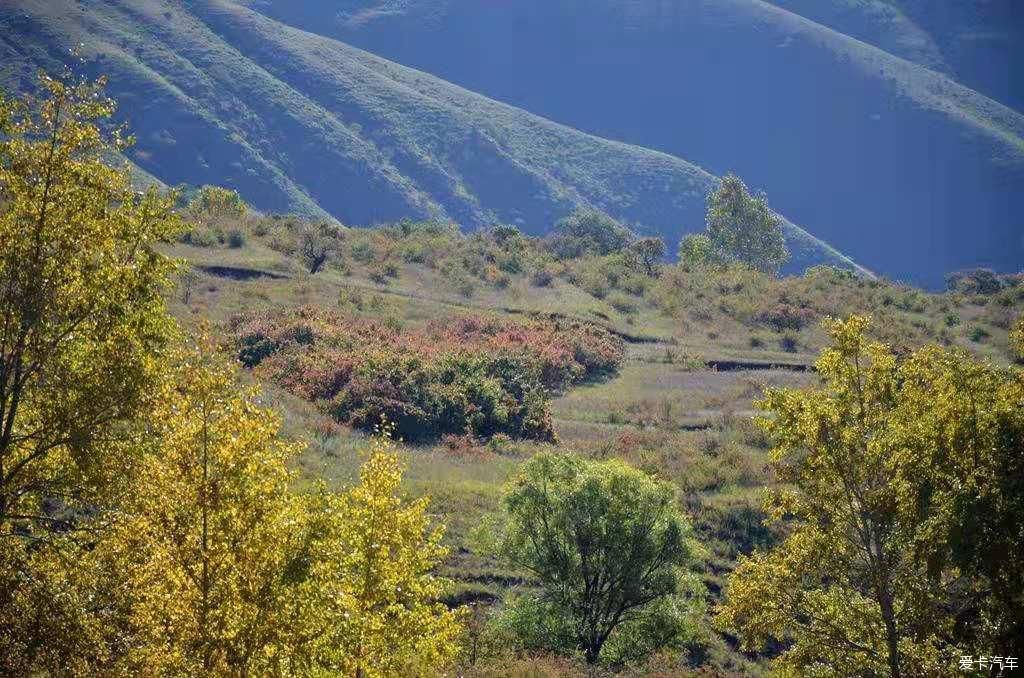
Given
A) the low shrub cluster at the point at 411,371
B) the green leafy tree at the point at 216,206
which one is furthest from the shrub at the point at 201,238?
the low shrub cluster at the point at 411,371

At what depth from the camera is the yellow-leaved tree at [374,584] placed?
12.7 m

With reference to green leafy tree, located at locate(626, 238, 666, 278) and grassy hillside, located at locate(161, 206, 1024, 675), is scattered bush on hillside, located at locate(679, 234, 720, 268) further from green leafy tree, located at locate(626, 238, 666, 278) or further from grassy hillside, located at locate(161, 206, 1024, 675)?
grassy hillside, located at locate(161, 206, 1024, 675)

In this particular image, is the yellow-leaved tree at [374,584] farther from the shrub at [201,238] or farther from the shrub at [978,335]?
the shrub at [978,335]

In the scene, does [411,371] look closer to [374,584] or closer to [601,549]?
[601,549]

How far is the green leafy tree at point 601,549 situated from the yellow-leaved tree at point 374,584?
10.2m

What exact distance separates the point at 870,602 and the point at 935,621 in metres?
1.86

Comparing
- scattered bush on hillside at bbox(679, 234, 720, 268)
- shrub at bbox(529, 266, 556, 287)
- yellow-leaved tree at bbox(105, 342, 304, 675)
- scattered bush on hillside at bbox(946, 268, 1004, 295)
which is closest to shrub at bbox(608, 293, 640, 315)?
shrub at bbox(529, 266, 556, 287)

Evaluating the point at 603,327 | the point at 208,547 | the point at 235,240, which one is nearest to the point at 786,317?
the point at 603,327

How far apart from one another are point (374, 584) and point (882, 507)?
834 centimetres

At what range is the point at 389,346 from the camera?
1962 inches

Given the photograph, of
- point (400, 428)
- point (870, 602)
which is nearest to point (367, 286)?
point (400, 428)

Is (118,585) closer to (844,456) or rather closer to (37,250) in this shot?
(37,250)

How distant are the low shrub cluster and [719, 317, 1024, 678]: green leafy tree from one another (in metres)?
26.8

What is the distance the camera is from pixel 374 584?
13695 mm
